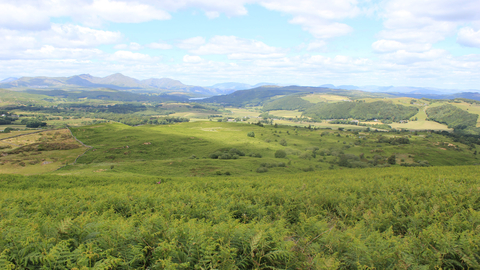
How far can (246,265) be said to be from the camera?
7.16 meters

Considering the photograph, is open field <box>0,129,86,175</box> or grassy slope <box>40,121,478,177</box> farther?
grassy slope <box>40,121,478,177</box>

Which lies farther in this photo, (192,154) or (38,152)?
(192,154)

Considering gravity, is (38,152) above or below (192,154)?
above

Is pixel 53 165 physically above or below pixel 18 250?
below

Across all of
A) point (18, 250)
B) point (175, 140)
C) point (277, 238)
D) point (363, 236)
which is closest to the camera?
point (18, 250)

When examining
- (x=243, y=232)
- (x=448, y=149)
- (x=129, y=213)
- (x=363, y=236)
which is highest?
(x=243, y=232)

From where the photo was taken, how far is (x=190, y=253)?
22.8 ft

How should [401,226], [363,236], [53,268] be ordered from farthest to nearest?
1. [401,226]
2. [363,236]
3. [53,268]

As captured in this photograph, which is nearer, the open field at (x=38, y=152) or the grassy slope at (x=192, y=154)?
the open field at (x=38, y=152)

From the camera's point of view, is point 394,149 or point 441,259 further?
point 394,149

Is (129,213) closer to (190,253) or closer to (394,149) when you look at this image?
(190,253)

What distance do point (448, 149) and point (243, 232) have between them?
183 meters

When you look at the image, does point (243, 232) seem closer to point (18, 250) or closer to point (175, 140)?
point (18, 250)

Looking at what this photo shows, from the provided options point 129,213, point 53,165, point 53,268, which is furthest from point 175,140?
point 53,268
